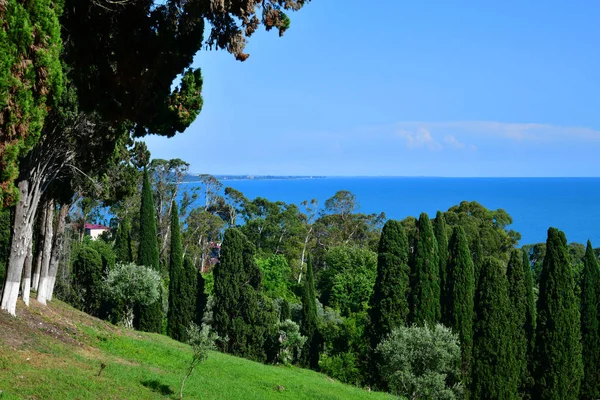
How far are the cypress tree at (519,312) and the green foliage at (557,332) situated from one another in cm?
52

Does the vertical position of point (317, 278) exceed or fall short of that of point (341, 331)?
it exceeds it

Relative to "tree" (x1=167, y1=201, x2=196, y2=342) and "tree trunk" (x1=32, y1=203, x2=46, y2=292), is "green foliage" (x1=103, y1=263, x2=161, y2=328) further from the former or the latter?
"tree trunk" (x1=32, y1=203, x2=46, y2=292)

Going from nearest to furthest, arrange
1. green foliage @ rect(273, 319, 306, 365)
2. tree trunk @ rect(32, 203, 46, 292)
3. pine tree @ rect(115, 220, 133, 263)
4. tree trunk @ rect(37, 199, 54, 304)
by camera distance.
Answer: tree trunk @ rect(37, 199, 54, 304)
tree trunk @ rect(32, 203, 46, 292)
green foliage @ rect(273, 319, 306, 365)
pine tree @ rect(115, 220, 133, 263)

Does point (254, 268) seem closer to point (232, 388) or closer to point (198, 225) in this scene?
Result: point (232, 388)

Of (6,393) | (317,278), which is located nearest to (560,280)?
(6,393)

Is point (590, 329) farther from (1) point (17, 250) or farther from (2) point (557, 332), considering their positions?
(1) point (17, 250)

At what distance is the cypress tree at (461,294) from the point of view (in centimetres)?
2711

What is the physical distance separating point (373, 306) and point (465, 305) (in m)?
4.08

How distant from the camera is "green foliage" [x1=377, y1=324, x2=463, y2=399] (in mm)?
17703

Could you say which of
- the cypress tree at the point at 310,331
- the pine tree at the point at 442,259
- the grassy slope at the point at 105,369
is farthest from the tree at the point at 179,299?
the pine tree at the point at 442,259

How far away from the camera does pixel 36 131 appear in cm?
856

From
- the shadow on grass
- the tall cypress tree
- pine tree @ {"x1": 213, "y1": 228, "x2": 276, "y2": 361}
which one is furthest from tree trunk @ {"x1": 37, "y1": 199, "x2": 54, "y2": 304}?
the tall cypress tree

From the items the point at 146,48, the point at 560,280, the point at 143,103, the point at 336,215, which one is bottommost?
the point at 560,280

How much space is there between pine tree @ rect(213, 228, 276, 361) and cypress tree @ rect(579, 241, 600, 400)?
14.3m
